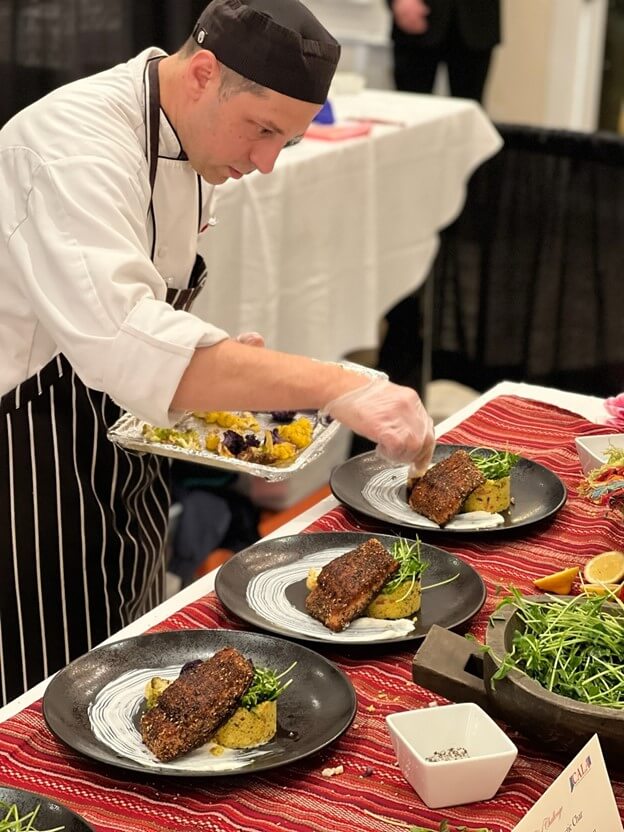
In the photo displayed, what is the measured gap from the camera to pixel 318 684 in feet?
4.42

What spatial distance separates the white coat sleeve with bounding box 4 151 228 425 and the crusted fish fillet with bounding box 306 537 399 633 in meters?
0.27

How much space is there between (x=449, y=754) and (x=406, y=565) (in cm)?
35

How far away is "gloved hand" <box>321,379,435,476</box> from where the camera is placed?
1.47 meters

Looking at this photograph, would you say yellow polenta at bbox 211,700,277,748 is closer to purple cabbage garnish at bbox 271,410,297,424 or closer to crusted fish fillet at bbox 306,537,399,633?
crusted fish fillet at bbox 306,537,399,633

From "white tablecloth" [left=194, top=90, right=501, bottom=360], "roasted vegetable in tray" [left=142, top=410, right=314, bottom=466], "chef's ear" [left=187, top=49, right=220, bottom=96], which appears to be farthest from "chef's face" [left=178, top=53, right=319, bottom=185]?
"white tablecloth" [left=194, top=90, right=501, bottom=360]

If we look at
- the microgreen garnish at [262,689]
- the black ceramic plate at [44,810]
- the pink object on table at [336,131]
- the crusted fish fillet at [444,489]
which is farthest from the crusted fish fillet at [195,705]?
the pink object on table at [336,131]

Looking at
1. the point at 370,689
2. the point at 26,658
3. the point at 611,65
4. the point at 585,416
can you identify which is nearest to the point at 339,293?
the point at 585,416

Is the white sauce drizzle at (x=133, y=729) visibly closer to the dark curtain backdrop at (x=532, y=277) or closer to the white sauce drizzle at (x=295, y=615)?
the white sauce drizzle at (x=295, y=615)

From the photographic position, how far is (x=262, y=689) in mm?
1268

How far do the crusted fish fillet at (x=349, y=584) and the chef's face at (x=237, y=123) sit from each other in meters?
0.53

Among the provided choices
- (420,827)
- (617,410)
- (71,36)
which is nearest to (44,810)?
(420,827)

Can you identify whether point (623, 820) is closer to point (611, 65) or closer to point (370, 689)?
point (370, 689)

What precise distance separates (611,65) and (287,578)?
230 inches

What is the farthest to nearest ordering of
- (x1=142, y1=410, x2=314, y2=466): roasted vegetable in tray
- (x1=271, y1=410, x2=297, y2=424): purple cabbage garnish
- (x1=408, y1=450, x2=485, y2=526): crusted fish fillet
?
(x1=271, y1=410, x2=297, y2=424): purple cabbage garnish, (x1=142, y1=410, x2=314, y2=466): roasted vegetable in tray, (x1=408, y1=450, x2=485, y2=526): crusted fish fillet
